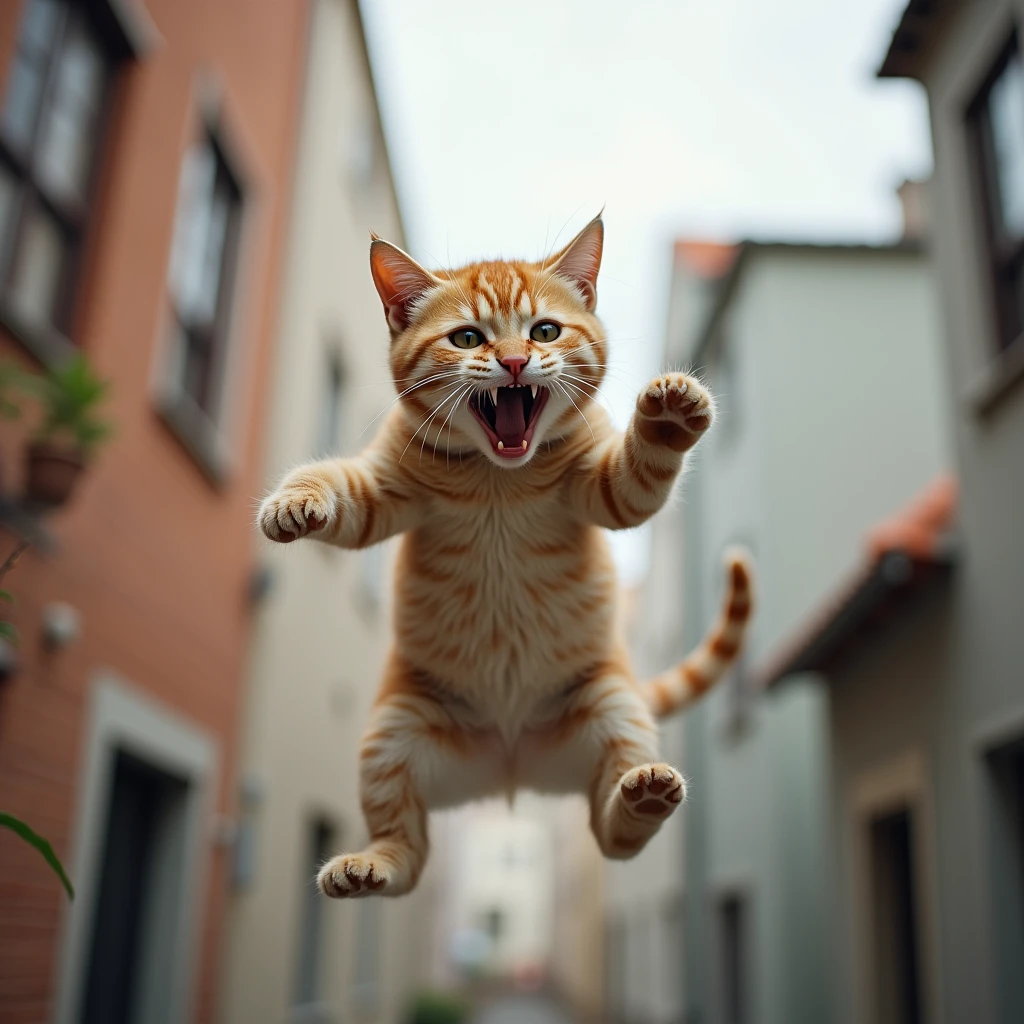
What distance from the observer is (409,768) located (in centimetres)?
196

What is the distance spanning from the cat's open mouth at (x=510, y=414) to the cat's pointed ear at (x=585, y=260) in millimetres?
248

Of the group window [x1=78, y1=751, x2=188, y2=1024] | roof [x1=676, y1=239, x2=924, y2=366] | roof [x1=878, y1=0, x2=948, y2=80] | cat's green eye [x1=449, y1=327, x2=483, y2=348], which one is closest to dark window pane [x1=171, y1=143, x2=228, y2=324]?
window [x1=78, y1=751, x2=188, y2=1024]

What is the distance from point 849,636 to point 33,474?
4.34 m

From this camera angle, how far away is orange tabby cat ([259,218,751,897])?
1.72m

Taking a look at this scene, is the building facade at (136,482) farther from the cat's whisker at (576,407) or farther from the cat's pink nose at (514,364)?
the cat's pink nose at (514,364)

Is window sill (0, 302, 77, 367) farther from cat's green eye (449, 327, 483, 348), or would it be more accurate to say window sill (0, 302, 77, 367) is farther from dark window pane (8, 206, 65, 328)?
cat's green eye (449, 327, 483, 348)

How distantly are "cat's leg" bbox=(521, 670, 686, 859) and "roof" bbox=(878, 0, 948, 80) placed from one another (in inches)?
178

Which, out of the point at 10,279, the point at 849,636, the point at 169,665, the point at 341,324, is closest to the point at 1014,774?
the point at 849,636

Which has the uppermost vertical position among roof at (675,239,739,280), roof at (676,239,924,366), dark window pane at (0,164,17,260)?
roof at (675,239,739,280)

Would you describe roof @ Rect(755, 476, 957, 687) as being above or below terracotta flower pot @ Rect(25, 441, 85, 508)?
above

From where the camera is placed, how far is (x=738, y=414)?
10.5 m

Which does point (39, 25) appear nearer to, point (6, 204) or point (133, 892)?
point (6, 204)

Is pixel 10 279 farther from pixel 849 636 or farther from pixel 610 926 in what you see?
pixel 610 926

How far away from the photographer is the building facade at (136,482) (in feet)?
13.3
